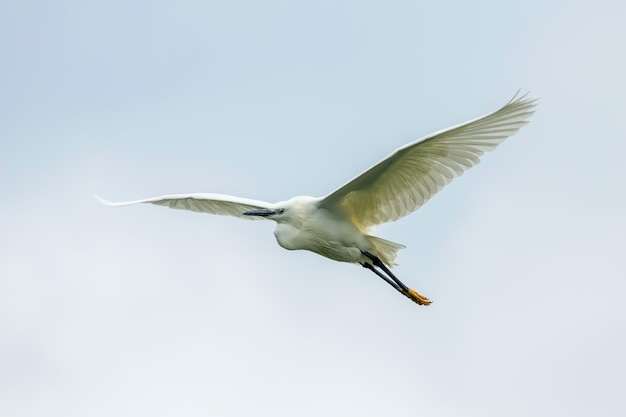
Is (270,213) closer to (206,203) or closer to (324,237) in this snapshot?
(324,237)

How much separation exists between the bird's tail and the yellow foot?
0.57 m

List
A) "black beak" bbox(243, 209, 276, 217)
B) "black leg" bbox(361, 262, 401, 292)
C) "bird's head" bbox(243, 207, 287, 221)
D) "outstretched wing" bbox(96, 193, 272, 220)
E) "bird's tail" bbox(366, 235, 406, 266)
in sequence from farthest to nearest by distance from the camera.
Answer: "outstretched wing" bbox(96, 193, 272, 220) < "black leg" bbox(361, 262, 401, 292) < "bird's tail" bbox(366, 235, 406, 266) < "black beak" bbox(243, 209, 276, 217) < "bird's head" bbox(243, 207, 287, 221)

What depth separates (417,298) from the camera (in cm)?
1850

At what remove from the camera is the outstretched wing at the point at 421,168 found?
15.7 meters

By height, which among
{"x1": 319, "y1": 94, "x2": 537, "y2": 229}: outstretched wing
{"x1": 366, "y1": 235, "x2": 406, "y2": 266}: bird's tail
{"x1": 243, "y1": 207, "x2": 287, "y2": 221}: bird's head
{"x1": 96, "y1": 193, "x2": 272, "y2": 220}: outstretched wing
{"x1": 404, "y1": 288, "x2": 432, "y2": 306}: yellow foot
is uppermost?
{"x1": 96, "y1": 193, "x2": 272, "y2": 220}: outstretched wing

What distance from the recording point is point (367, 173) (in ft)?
53.7

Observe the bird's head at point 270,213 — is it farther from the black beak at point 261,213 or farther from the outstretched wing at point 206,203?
the outstretched wing at point 206,203

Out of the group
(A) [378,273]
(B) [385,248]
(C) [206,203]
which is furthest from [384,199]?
(C) [206,203]

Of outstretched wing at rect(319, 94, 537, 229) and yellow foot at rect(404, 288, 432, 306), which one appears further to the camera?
yellow foot at rect(404, 288, 432, 306)

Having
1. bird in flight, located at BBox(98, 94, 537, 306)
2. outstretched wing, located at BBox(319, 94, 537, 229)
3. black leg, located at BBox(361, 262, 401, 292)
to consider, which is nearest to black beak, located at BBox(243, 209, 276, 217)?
bird in flight, located at BBox(98, 94, 537, 306)

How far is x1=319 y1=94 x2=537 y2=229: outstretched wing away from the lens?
15.7 m

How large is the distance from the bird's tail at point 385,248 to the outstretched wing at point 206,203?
2128 mm

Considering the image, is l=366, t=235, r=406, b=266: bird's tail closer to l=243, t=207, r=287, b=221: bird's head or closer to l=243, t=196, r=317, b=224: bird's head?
l=243, t=196, r=317, b=224: bird's head

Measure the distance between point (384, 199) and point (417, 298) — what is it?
1.83 metres
